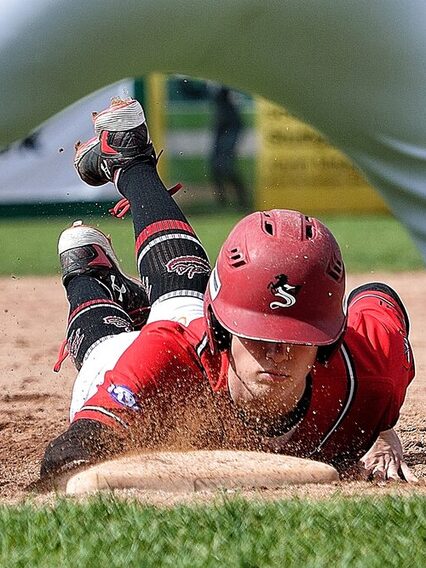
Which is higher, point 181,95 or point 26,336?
point 26,336

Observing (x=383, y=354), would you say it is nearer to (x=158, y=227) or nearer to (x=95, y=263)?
(x=158, y=227)

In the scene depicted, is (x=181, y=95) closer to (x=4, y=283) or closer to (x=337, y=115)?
(x=4, y=283)

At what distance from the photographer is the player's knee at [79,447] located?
2463mm

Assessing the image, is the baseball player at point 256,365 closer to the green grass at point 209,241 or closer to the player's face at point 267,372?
the player's face at point 267,372

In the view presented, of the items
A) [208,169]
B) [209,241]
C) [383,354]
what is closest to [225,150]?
[208,169]

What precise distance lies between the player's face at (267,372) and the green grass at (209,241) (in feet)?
17.6

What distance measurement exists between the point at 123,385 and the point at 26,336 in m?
3.25

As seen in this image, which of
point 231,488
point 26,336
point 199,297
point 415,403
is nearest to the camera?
point 231,488

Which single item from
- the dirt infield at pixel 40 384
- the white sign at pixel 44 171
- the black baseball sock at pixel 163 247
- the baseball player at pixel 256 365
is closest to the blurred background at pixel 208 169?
the white sign at pixel 44 171

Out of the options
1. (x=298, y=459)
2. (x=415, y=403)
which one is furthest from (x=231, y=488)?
(x=415, y=403)

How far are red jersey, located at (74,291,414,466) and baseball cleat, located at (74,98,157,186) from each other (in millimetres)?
808

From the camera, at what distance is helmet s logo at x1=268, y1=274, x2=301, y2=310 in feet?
8.05

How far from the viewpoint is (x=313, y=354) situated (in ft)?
8.34

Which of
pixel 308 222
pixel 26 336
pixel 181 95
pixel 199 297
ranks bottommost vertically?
pixel 181 95
